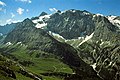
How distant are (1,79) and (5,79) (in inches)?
212

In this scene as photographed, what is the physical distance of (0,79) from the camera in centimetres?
9062

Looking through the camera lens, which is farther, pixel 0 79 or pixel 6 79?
pixel 6 79

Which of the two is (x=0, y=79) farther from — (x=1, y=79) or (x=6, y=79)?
(x=6, y=79)

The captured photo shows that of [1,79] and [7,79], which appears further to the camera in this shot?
[7,79]

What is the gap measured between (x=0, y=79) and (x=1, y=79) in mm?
2026

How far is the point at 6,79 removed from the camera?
9906 centimetres

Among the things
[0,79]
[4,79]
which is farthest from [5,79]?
[0,79]

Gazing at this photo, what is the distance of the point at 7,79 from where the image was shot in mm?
100188

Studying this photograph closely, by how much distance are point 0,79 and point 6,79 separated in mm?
8543

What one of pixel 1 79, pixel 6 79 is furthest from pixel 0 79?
pixel 6 79

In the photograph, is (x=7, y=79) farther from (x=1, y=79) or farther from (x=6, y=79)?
(x=1, y=79)

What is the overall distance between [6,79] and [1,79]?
21.4 feet

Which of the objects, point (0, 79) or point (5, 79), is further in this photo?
point (5, 79)

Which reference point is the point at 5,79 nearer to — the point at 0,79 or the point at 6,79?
the point at 6,79
